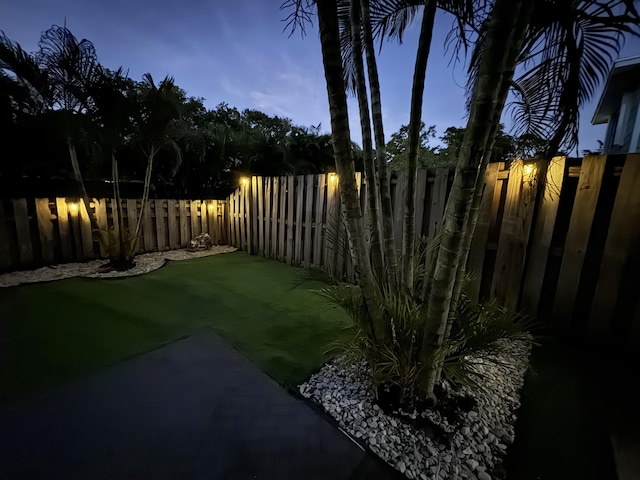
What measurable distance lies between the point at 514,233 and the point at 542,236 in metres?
0.24

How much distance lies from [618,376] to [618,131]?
25.7 feet

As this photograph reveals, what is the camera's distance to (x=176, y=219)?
243 inches

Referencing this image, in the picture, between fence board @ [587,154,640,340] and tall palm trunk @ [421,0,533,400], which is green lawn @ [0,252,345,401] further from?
fence board @ [587,154,640,340]

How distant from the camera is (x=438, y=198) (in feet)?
10.6

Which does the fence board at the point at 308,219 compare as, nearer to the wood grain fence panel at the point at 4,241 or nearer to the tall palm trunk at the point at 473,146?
the tall palm trunk at the point at 473,146

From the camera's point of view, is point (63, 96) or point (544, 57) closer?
point (544, 57)

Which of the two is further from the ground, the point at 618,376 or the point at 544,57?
the point at 544,57

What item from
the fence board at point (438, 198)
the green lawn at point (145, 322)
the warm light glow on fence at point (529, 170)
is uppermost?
the warm light glow on fence at point (529, 170)

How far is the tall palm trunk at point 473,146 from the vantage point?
101 cm

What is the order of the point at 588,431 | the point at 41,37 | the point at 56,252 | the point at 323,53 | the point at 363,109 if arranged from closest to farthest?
the point at 323,53 < the point at 588,431 < the point at 363,109 < the point at 41,37 < the point at 56,252

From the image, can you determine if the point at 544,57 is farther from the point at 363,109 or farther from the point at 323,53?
the point at 323,53

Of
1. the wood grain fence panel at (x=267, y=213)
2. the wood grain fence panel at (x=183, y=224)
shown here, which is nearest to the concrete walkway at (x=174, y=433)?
the wood grain fence panel at (x=267, y=213)

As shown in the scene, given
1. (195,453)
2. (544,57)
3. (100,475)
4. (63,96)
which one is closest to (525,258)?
(544,57)

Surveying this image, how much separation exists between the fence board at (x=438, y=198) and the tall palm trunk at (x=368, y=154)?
1599 millimetres
